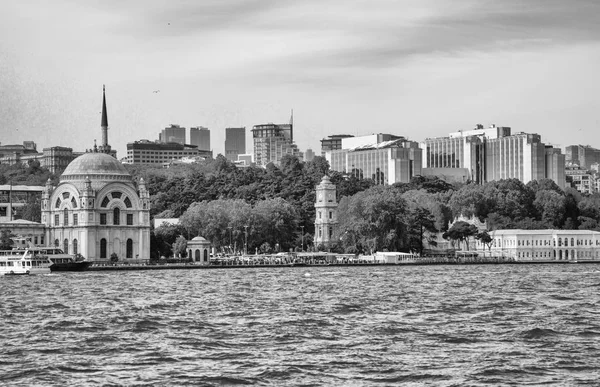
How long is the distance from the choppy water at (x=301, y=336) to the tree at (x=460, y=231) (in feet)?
219

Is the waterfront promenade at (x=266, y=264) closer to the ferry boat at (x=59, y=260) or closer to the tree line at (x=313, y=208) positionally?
Result: the ferry boat at (x=59, y=260)

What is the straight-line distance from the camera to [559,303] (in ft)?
183

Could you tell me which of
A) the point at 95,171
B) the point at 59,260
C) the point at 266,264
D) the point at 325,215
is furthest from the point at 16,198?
the point at 59,260

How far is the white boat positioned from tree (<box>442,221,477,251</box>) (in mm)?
51999

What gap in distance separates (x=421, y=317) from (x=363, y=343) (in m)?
9.27

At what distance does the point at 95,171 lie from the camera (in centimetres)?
11612

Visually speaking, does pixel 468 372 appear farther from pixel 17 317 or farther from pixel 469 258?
pixel 469 258

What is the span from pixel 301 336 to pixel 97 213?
245 feet

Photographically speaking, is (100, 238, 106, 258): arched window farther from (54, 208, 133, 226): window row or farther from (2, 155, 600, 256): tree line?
(2, 155, 600, 256): tree line

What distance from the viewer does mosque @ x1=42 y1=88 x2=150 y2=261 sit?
113188mm

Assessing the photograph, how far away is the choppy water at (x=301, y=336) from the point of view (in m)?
33.1

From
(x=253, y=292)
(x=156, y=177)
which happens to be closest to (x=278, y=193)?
(x=156, y=177)

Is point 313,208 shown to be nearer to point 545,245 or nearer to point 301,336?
point 545,245

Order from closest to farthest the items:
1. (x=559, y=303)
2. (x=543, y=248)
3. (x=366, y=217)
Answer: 1. (x=559, y=303)
2. (x=366, y=217)
3. (x=543, y=248)
